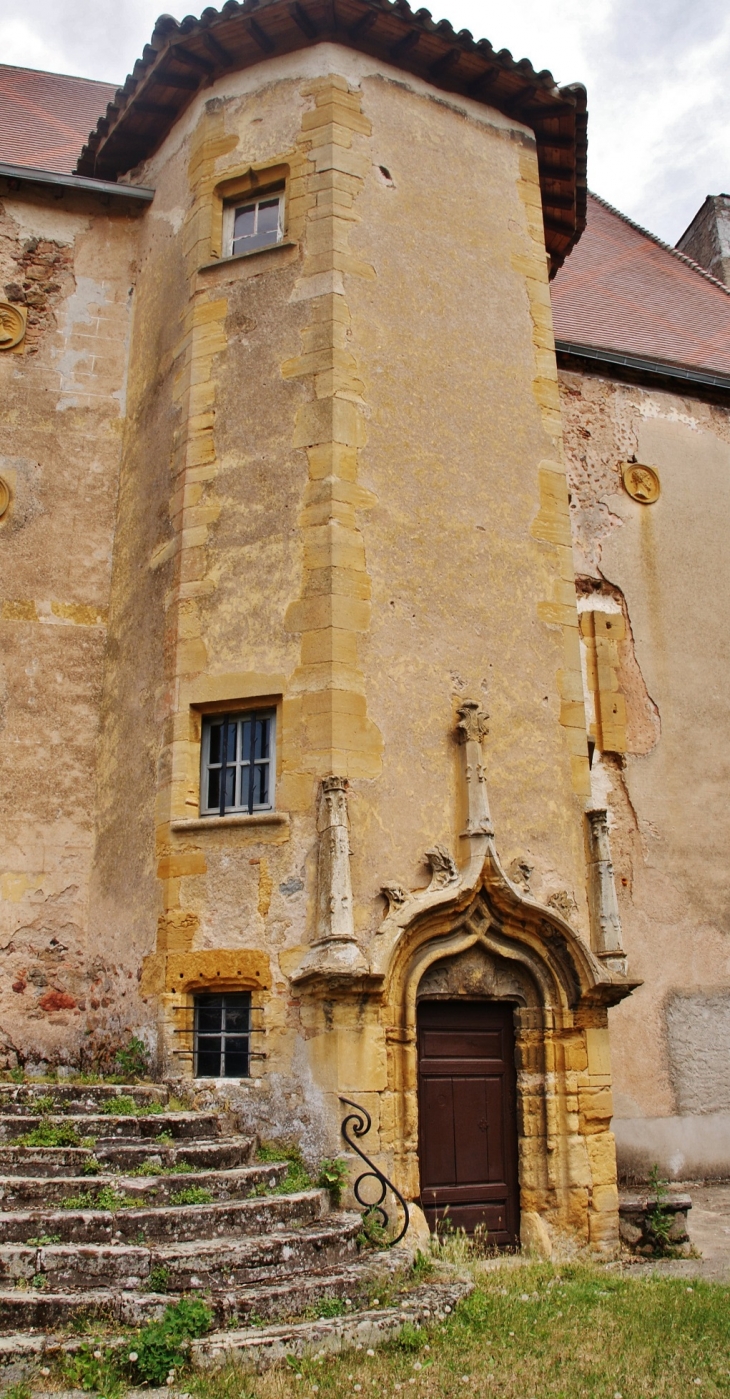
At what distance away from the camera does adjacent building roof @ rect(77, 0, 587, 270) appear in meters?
10.5

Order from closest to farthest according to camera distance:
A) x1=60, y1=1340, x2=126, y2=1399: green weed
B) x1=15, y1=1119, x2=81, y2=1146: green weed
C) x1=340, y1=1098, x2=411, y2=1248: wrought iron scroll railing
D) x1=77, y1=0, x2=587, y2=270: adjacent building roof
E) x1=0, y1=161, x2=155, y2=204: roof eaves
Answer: x1=60, y1=1340, x2=126, y2=1399: green weed → x1=15, y1=1119, x2=81, y2=1146: green weed → x1=340, y1=1098, x2=411, y2=1248: wrought iron scroll railing → x1=77, y1=0, x2=587, y2=270: adjacent building roof → x1=0, y1=161, x2=155, y2=204: roof eaves

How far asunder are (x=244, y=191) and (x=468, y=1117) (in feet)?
26.6

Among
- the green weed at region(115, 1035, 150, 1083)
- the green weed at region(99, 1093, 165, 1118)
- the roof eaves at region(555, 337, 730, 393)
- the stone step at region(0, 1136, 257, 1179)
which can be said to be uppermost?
the roof eaves at region(555, 337, 730, 393)

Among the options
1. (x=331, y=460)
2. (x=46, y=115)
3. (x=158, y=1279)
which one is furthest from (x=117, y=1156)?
(x=46, y=115)

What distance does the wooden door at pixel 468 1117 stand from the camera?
8.50 meters

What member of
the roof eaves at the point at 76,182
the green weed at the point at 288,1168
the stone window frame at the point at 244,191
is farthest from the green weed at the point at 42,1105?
the roof eaves at the point at 76,182

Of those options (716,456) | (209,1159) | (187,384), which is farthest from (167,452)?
(716,456)

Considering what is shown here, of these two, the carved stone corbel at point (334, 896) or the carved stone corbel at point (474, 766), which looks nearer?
the carved stone corbel at point (334, 896)

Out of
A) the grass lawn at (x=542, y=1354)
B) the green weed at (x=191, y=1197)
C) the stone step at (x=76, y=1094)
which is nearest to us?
the grass lawn at (x=542, y=1354)

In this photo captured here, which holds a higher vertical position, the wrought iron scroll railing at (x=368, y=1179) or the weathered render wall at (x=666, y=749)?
the weathered render wall at (x=666, y=749)

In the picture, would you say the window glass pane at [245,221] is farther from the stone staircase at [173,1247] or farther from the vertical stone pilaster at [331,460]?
the stone staircase at [173,1247]

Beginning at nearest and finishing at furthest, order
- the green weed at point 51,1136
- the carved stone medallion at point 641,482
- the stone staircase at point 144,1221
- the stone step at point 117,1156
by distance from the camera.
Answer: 1. the stone staircase at point 144,1221
2. the stone step at point 117,1156
3. the green weed at point 51,1136
4. the carved stone medallion at point 641,482

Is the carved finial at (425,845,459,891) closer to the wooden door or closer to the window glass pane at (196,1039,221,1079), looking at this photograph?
the wooden door

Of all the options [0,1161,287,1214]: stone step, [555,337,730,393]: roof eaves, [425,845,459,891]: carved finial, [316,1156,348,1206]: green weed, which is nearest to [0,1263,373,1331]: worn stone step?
[0,1161,287,1214]: stone step
